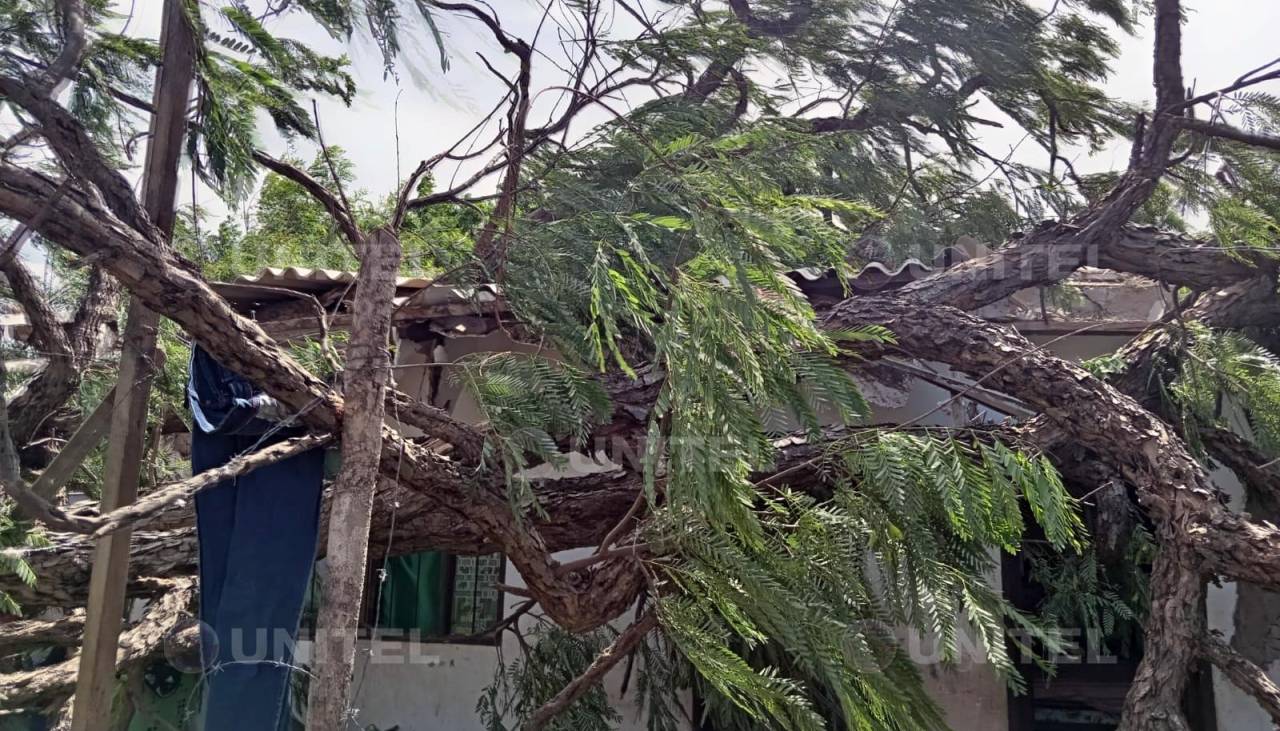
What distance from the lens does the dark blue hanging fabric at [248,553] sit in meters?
3.42

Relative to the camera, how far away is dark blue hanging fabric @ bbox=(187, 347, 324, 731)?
11.2 feet

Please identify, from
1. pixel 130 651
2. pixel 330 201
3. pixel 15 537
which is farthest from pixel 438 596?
pixel 330 201

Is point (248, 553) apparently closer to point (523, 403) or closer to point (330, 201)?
point (523, 403)

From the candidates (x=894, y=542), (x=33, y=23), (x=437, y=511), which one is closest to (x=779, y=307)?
(x=894, y=542)

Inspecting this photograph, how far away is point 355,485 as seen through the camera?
2912 millimetres

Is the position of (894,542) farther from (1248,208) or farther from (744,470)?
(1248,208)

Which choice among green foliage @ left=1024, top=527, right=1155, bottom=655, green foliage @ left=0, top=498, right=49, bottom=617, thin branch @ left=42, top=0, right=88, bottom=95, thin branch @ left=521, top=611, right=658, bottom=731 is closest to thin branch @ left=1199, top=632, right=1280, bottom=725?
green foliage @ left=1024, top=527, right=1155, bottom=655

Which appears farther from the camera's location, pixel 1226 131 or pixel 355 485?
pixel 1226 131

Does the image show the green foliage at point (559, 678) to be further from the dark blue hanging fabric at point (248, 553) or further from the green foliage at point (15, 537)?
the green foliage at point (15, 537)

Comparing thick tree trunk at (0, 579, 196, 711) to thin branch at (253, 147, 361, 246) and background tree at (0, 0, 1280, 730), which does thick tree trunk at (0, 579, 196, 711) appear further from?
thin branch at (253, 147, 361, 246)

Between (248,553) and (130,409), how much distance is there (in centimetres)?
60

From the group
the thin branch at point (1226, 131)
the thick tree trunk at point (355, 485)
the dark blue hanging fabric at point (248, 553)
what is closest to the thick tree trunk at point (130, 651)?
the dark blue hanging fabric at point (248, 553)

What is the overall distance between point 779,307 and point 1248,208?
9.60 ft

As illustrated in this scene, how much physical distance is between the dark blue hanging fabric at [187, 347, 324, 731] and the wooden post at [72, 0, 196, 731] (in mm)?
180
